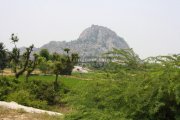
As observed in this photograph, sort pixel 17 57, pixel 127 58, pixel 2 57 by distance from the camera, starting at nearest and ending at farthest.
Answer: pixel 127 58 → pixel 17 57 → pixel 2 57

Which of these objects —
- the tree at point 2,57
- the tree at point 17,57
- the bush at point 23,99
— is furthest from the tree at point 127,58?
the tree at point 2,57

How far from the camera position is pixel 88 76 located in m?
5.59

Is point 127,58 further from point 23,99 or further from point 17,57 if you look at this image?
point 17,57

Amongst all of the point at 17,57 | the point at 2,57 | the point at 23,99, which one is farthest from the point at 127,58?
the point at 2,57

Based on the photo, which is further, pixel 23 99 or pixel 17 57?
pixel 17 57

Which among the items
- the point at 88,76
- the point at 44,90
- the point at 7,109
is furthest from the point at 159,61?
the point at 44,90

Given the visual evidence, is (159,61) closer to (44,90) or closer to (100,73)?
(100,73)

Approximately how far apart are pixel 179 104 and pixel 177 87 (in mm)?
305

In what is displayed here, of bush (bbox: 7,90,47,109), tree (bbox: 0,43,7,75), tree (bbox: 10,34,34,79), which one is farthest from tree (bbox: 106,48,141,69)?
tree (bbox: 0,43,7,75)

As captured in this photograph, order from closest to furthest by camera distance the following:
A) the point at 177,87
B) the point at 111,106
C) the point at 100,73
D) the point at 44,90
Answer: the point at 177,87
the point at 111,106
the point at 100,73
the point at 44,90

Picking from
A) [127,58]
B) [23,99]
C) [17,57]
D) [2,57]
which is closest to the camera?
[127,58]

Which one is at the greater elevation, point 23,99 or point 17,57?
point 17,57

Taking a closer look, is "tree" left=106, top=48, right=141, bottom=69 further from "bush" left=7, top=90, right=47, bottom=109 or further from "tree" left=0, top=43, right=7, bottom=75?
"tree" left=0, top=43, right=7, bottom=75

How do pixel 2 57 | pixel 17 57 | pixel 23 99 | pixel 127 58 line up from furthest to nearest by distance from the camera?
1. pixel 2 57
2. pixel 17 57
3. pixel 23 99
4. pixel 127 58
